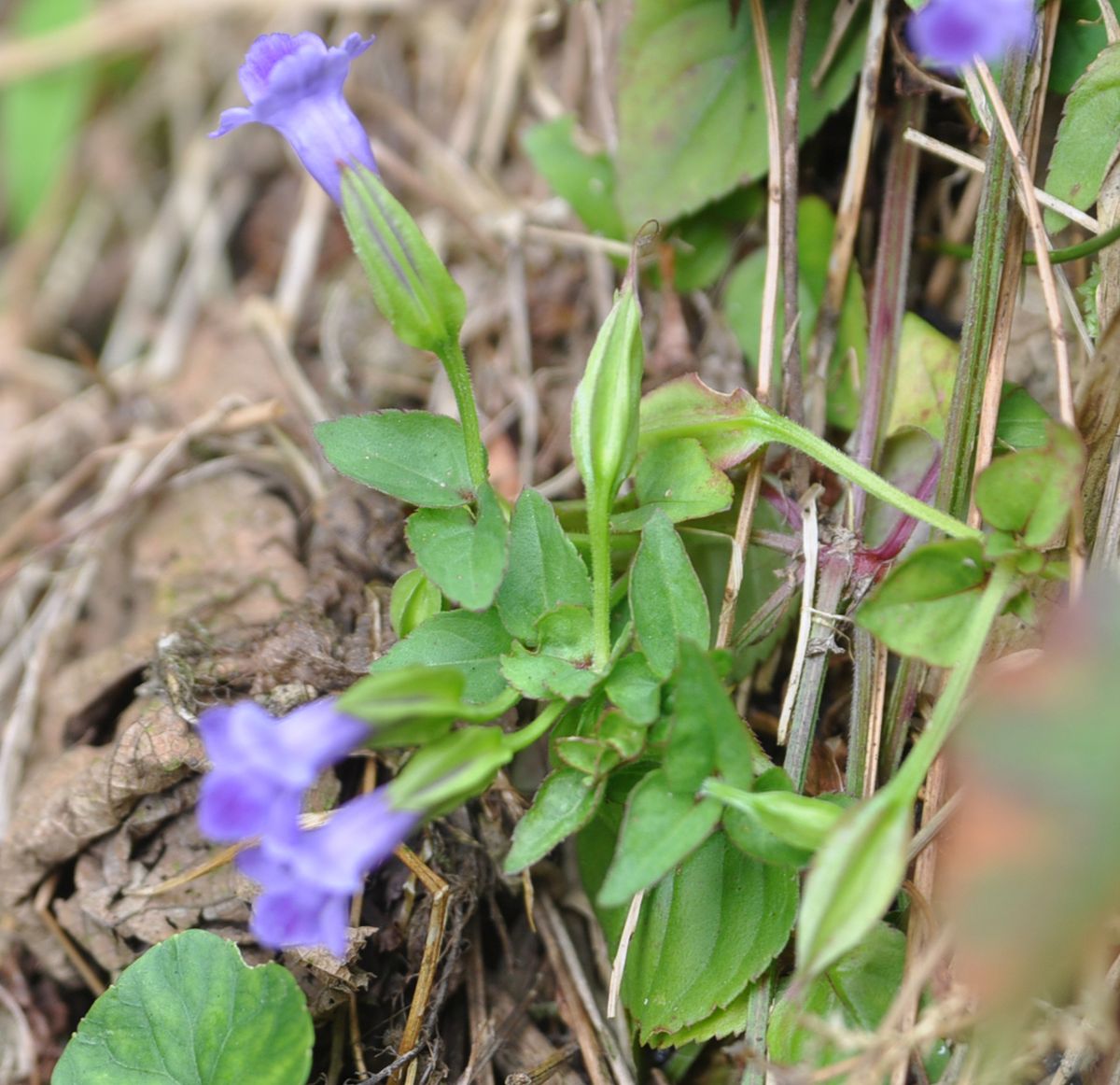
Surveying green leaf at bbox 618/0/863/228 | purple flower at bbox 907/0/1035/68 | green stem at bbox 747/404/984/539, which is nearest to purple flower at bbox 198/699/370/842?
green stem at bbox 747/404/984/539

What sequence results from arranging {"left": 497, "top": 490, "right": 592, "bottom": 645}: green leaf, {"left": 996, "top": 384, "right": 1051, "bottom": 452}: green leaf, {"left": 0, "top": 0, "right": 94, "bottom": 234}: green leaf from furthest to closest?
{"left": 0, "top": 0, "right": 94, "bottom": 234}: green leaf, {"left": 996, "top": 384, "right": 1051, "bottom": 452}: green leaf, {"left": 497, "top": 490, "right": 592, "bottom": 645}: green leaf

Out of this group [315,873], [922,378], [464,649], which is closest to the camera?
[315,873]

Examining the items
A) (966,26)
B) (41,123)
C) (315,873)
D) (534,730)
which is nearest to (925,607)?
(534,730)

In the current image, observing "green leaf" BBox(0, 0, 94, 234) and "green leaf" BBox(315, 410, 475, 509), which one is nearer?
"green leaf" BBox(315, 410, 475, 509)

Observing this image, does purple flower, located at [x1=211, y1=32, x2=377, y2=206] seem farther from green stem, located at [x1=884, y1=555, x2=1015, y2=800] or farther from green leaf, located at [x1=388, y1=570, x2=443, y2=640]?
green stem, located at [x1=884, y1=555, x2=1015, y2=800]

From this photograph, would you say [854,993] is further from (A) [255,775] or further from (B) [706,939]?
(A) [255,775]
